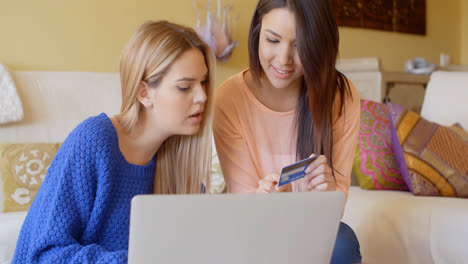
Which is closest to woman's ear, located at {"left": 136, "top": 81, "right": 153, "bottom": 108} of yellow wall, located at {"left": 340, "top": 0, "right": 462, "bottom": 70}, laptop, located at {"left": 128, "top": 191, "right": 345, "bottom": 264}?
laptop, located at {"left": 128, "top": 191, "right": 345, "bottom": 264}

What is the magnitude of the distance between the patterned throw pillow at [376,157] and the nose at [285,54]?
94 centimetres

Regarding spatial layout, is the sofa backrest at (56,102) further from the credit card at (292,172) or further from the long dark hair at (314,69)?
the credit card at (292,172)

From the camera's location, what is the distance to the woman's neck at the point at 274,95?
1478mm

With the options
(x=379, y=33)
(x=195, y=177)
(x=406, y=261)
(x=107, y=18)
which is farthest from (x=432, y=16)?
(x=195, y=177)

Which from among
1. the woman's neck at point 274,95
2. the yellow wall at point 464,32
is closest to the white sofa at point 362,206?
the woman's neck at point 274,95

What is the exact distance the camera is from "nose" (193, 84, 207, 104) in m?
1.17

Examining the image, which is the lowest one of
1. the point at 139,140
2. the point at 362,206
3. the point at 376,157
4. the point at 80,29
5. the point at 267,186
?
the point at 362,206

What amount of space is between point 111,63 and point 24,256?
2093 mm

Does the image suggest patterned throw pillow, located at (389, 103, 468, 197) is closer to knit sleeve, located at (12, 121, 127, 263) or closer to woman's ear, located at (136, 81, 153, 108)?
woman's ear, located at (136, 81, 153, 108)

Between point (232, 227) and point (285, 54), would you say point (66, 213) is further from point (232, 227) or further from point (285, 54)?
point (285, 54)

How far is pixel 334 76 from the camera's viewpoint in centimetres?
138

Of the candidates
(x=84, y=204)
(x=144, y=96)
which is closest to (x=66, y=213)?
(x=84, y=204)

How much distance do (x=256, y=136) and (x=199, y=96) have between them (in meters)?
0.34

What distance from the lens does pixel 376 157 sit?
2.05 m
